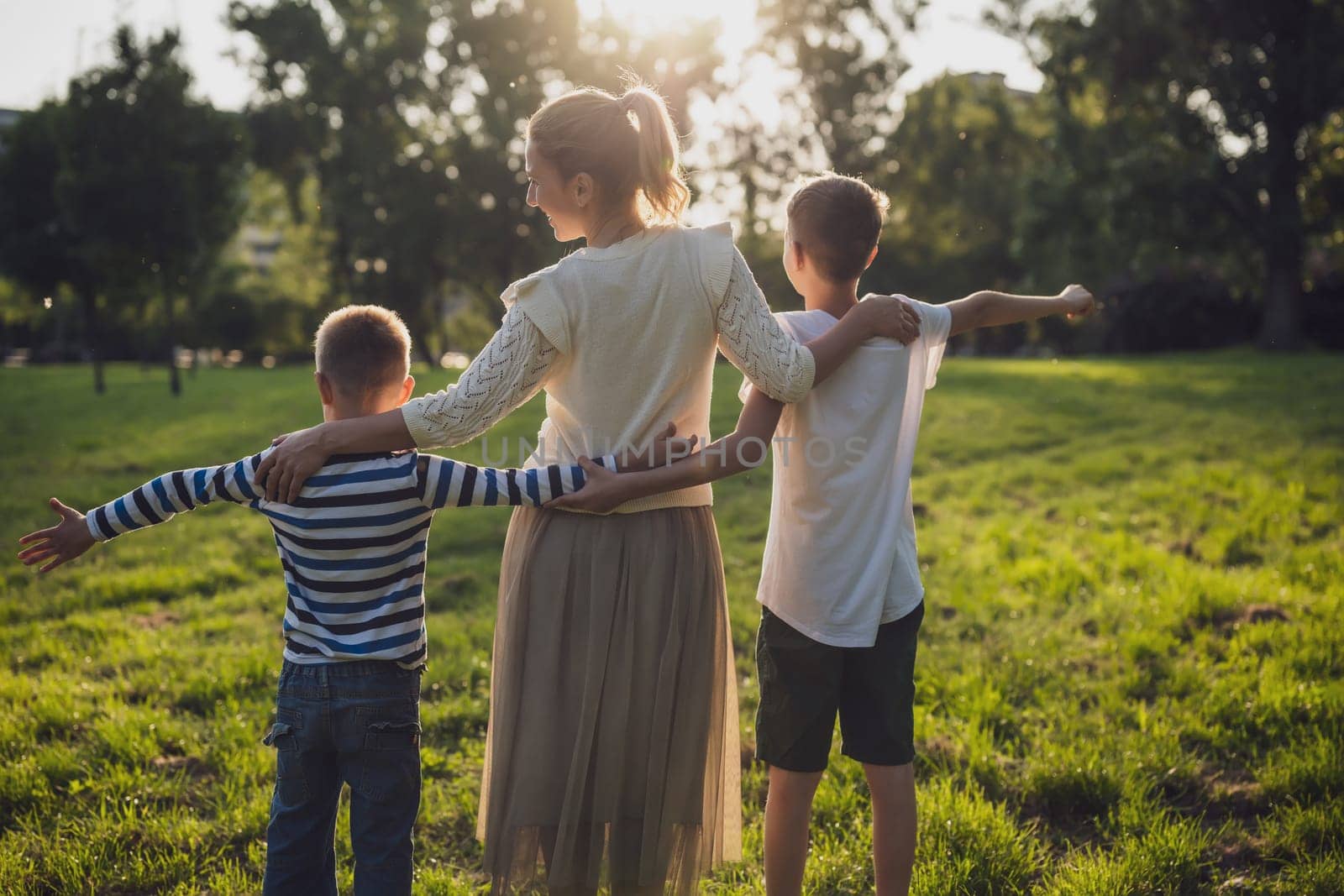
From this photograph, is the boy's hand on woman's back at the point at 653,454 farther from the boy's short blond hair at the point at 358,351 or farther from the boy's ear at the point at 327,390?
the boy's ear at the point at 327,390

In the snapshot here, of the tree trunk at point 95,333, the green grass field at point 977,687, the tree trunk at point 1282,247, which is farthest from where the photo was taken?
the tree trunk at point 1282,247

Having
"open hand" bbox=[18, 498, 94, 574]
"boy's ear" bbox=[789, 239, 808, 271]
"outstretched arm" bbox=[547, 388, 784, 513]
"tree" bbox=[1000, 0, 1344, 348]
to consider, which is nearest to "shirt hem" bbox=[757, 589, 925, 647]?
"outstretched arm" bbox=[547, 388, 784, 513]

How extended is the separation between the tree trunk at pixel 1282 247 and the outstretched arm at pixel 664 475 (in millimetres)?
21662

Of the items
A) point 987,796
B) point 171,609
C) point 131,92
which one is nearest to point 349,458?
point 987,796

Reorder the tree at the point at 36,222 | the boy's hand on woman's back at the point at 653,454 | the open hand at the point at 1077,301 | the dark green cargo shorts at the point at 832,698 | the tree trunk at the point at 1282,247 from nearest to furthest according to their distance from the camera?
the boy's hand on woman's back at the point at 653,454 → the dark green cargo shorts at the point at 832,698 → the open hand at the point at 1077,301 → the tree trunk at the point at 1282,247 → the tree at the point at 36,222

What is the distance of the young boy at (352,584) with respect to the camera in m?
2.13

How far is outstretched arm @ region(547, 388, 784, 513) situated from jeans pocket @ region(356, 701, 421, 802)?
583mm

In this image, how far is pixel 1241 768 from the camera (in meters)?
3.63

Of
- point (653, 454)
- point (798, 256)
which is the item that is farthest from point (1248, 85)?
point (653, 454)

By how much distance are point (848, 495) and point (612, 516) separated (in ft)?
1.77

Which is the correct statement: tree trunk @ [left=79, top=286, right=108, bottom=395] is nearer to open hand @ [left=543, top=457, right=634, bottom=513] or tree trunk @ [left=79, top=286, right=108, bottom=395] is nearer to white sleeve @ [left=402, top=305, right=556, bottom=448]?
white sleeve @ [left=402, top=305, right=556, bottom=448]

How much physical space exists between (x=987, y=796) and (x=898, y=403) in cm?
180

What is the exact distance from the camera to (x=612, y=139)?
6.78ft

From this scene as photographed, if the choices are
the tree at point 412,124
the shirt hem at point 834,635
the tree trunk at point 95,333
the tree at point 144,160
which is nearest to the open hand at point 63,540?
the shirt hem at point 834,635
